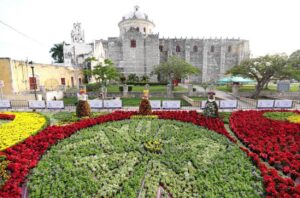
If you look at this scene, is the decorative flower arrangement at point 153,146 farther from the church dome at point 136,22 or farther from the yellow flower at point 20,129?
the church dome at point 136,22

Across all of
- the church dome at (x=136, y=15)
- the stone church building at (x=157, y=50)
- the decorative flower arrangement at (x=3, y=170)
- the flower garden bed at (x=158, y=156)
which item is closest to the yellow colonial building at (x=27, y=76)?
the flower garden bed at (x=158, y=156)

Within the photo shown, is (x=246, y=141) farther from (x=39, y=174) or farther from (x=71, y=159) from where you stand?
(x=39, y=174)

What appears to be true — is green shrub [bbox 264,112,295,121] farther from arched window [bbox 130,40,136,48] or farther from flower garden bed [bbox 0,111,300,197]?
arched window [bbox 130,40,136,48]

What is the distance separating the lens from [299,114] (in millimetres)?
11297

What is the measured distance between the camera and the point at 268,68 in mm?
18266

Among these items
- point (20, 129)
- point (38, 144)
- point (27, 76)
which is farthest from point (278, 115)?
point (27, 76)

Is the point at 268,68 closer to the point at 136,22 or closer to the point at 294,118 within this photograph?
the point at 294,118

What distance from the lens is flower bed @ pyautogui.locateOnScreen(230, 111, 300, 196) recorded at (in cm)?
459

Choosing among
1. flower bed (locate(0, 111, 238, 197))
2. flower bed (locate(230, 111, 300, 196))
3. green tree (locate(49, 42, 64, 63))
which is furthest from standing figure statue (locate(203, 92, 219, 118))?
green tree (locate(49, 42, 64, 63))

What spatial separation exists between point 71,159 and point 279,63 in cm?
2022

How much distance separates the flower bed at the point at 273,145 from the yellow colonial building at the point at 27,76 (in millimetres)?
Answer: 16982

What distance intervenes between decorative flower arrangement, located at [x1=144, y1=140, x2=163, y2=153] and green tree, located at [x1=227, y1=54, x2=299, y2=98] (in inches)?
655

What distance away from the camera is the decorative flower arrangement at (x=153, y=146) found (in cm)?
657

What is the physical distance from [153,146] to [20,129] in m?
6.71
